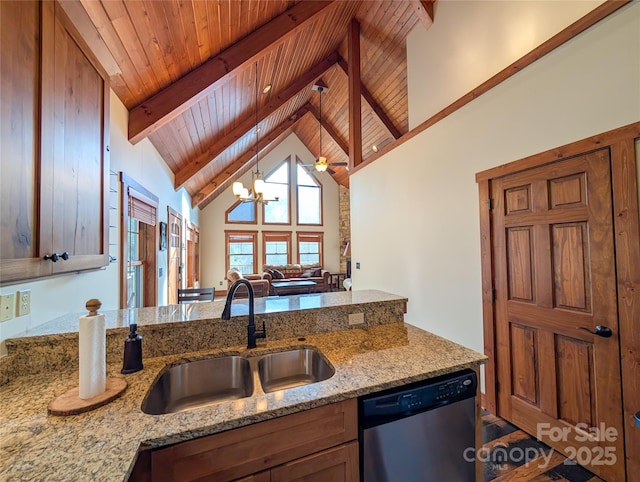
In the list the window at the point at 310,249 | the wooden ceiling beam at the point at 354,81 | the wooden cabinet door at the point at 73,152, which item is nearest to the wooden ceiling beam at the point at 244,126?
the wooden ceiling beam at the point at 354,81

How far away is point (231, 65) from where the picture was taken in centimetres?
256

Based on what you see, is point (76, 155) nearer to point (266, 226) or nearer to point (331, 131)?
point (331, 131)

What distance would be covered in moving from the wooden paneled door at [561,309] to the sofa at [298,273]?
5.89m

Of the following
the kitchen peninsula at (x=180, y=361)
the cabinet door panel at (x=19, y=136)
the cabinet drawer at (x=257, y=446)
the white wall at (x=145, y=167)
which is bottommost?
the cabinet drawer at (x=257, y=446)

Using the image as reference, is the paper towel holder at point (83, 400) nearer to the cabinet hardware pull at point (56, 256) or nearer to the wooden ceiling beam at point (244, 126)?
the cabinet hardware pull at point (56, 256)

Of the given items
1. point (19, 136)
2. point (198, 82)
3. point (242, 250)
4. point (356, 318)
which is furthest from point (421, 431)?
point (242, 250)

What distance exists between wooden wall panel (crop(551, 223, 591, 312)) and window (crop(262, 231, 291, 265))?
7.78 meters

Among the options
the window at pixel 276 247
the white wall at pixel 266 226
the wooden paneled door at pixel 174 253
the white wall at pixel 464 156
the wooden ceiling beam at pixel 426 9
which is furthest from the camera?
the window at pixel 276 247

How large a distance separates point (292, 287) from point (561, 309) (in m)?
5.79

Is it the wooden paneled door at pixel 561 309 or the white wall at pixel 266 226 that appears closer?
the wooden paneled door at pixel 561 309

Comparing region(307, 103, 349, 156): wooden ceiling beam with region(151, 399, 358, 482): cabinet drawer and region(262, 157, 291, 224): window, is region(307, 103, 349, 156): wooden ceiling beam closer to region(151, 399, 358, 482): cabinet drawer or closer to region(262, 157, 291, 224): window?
region(262, 157, 291, 224): window

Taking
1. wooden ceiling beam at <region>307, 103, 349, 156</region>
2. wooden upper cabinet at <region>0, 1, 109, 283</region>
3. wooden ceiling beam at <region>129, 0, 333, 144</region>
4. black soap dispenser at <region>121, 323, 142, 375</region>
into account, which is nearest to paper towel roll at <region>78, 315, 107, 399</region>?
black soap dispenser at <region>121, 323, 142, 375</region>

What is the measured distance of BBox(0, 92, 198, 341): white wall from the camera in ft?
3.96

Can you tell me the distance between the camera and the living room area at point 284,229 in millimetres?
8398
